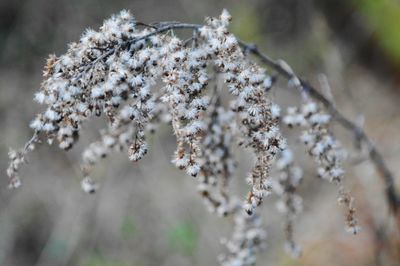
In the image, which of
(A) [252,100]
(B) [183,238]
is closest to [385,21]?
(B) [183,238]

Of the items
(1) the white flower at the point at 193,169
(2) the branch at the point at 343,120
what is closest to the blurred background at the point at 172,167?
(2) the branch at the point at 343,120

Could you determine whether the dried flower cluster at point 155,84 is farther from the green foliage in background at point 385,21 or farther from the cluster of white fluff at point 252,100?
the green foliage in background at point 385,21

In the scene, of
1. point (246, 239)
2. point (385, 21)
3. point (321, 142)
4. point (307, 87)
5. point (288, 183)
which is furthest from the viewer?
point (385, 21)

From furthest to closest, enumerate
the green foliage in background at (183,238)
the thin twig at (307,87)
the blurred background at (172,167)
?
the green foliage in background at (183,238) → the blurred background at (172,167) → the thin twig at (307,87)

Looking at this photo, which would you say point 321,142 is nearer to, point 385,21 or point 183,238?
point 183,238

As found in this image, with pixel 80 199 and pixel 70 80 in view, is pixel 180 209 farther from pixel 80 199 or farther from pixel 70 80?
pixel 70 80

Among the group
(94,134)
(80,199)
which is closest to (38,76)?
(94,134)

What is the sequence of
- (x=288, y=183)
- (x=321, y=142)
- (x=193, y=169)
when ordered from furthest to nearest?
(x=288, y=183) < (x=321, y=142) < (x=193, y=169)
